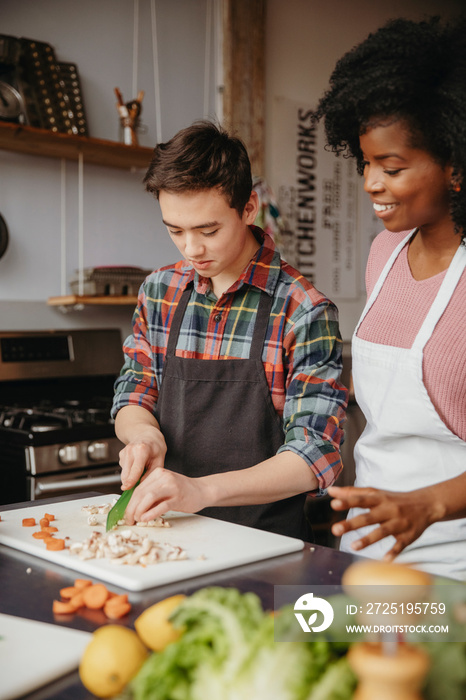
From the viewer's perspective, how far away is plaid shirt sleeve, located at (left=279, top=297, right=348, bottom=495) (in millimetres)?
1396

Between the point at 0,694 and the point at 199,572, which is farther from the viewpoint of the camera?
the point at 199,572

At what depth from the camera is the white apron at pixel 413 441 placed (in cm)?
126

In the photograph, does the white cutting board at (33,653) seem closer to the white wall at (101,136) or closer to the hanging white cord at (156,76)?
the white wall at (101,136)

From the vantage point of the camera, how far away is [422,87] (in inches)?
44.9

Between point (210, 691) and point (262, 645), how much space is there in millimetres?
50

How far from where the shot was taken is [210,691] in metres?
0.53

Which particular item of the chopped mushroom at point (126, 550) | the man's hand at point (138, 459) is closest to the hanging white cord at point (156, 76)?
the man's hand at point (138, 459)

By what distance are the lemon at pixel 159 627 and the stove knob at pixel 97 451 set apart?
1676 mm

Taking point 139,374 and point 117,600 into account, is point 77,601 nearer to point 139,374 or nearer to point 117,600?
point 117,600

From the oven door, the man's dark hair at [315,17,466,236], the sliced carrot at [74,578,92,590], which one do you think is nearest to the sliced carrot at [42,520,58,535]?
the sliced carrot at [74,578,92,590]

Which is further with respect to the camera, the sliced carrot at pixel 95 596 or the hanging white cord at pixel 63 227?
the hanging white cord at pixel 63 227

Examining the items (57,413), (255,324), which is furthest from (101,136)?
(255,324)

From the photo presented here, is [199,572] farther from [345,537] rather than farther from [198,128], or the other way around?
[198,128]

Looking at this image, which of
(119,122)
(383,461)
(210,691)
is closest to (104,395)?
(119,122)
